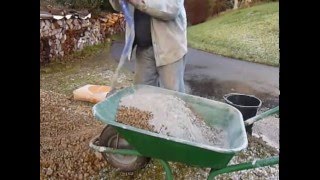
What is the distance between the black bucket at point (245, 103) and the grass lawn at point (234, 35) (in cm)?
12

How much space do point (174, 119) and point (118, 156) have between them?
240mm

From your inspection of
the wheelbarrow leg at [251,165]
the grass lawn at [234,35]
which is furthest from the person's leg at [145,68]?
the wheelbarrow leg at [251,165]

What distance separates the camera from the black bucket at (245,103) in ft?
4.56

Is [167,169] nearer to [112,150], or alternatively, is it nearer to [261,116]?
[112,150]

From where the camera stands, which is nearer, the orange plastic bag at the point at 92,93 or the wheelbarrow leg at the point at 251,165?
the wheelbarrow leg at the point at 251,165

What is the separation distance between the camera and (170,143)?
1.18 m

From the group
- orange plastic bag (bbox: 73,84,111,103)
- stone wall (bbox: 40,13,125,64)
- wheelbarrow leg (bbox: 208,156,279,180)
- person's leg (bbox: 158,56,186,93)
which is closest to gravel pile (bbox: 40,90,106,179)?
orange plastic bag (bbox: 73,84,111,103)

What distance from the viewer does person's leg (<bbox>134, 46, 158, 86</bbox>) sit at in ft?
4.62

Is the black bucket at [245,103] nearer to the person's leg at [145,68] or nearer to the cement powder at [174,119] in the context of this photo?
the cement powder at [174,119]

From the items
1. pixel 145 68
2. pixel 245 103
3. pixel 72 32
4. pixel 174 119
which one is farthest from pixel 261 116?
pixel 72 32

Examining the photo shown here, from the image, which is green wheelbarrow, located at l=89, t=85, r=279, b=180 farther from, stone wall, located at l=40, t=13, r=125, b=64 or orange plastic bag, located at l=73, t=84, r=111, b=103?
stone wall, located at l=40, t=13, r=125, b=64
